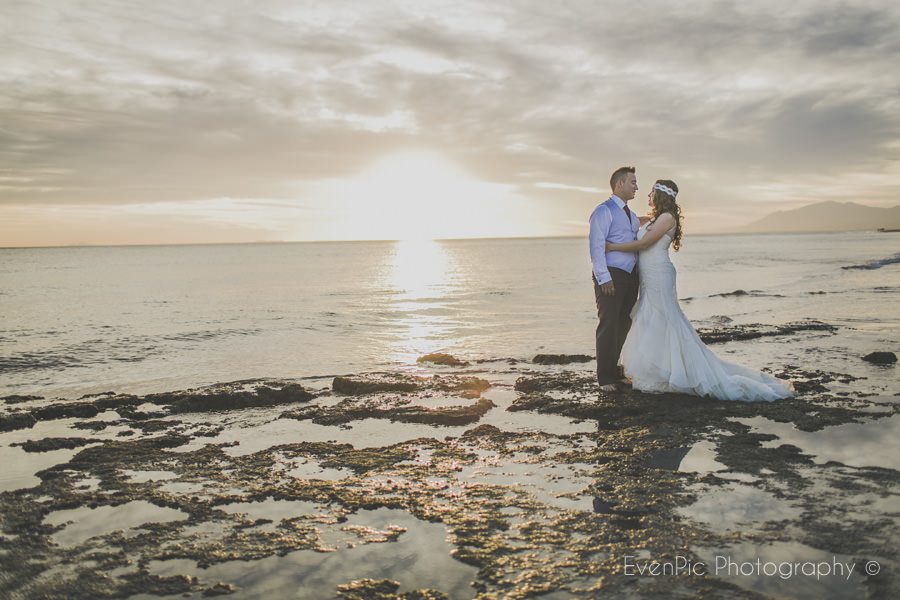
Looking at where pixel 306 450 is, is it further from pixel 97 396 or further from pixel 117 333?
pixel 117 333

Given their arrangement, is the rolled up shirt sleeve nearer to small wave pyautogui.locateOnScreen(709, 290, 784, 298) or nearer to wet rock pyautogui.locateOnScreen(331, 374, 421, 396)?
wet rock pyautogui.locateOnScreen(331, 374, 421, 396)

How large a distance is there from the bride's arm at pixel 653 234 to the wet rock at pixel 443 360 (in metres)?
Result: 5.32

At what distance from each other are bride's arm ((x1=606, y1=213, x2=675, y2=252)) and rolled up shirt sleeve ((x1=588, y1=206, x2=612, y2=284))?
11.6 inches

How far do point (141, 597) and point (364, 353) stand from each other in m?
12.2

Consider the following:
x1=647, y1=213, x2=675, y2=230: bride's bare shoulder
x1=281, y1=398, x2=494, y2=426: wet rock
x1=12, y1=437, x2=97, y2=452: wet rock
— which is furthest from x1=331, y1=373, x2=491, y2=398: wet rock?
x1=12, y1=437, x2=97, y2=452: wet rock

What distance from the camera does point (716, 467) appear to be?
558 centimetres

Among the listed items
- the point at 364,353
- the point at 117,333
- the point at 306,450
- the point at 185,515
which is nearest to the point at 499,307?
the point at 364,353

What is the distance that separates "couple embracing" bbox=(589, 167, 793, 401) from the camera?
854 cm

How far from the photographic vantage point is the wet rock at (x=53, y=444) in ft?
23.4

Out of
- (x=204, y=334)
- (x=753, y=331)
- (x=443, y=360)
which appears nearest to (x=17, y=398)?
(x=443, y=360)

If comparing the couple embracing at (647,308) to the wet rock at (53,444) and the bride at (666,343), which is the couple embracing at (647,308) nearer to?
the bride at (666,343)

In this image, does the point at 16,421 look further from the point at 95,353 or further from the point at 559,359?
the point at 559,359

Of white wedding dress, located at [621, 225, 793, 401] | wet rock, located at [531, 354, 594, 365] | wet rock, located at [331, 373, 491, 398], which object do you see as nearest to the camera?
white wedding dress, located at [621, 225, 793, 401]

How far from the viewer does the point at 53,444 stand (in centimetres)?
721
